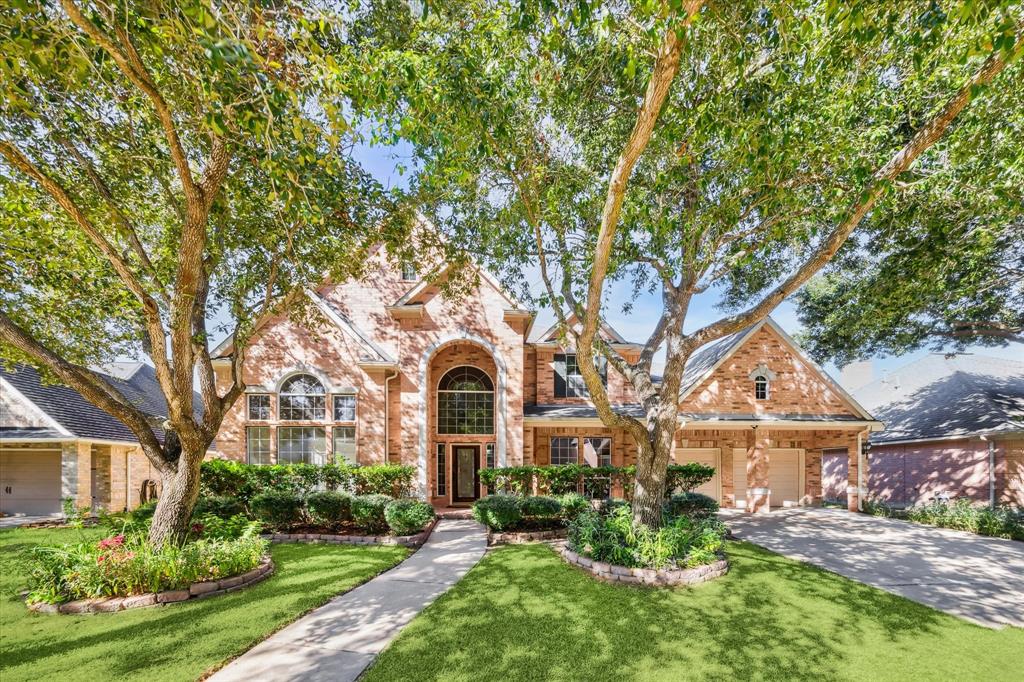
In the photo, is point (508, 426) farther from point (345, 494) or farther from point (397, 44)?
point (397, 44)

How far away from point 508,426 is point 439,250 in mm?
6375

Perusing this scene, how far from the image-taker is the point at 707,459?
57.9 ft

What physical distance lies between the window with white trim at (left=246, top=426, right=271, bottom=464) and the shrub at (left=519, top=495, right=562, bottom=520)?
8442 mm

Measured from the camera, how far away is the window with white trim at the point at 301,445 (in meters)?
14.7

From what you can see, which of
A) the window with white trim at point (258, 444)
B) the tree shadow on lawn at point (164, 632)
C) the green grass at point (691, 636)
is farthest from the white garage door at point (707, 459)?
the window with white trim at point (258, 444)

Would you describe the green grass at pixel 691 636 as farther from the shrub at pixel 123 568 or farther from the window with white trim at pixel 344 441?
the window with white trim at pixel 344 441

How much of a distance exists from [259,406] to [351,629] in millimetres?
10644

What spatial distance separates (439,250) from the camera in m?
11.2

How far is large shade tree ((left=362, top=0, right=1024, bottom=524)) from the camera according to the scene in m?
5.79

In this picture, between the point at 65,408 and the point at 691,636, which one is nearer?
the point at 691,636

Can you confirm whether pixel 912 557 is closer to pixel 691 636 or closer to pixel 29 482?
pixel 691 636

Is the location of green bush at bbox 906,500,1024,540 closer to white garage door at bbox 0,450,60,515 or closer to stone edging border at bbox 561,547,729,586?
stone edging border at bbox 561,547,729,586

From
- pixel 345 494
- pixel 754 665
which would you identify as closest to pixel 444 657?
pixel 754 665

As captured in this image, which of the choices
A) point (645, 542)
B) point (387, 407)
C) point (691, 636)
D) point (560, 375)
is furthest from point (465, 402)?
point (691, 636)
